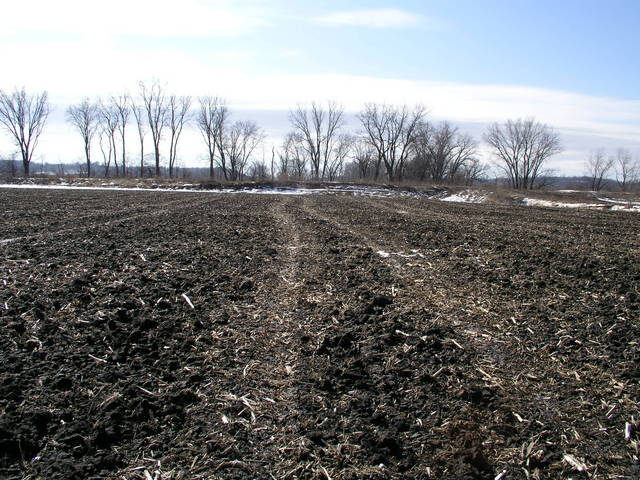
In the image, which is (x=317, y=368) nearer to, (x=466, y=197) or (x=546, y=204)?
(x=546, y=204)

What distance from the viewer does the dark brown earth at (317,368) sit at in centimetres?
223

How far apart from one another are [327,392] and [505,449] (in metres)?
1.14

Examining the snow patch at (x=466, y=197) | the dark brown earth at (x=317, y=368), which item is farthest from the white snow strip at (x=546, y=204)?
the dark brown earth at (x=317, y=368)

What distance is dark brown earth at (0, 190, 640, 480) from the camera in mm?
2227

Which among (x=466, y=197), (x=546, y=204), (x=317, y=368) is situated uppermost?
(x=466, y=197)

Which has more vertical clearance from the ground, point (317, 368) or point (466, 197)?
point (466, 197)

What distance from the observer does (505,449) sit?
229 centimetres

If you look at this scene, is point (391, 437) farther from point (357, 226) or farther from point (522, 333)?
point (357, 226)

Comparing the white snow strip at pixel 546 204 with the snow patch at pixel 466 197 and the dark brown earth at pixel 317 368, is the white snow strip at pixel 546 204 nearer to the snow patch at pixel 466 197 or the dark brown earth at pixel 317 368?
the snow patch at pixel 466 197

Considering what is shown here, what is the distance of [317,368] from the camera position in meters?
3.19

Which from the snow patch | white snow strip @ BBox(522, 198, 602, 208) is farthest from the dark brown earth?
the snow patch

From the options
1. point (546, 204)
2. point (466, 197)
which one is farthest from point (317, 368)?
point (466, 197)

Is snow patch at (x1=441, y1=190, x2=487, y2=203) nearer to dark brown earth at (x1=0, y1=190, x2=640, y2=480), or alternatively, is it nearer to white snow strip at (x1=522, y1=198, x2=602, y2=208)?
white snow strip at (x1=522, y1=198, x2=602, y2=208)

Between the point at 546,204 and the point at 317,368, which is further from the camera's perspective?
the point at 546,204
